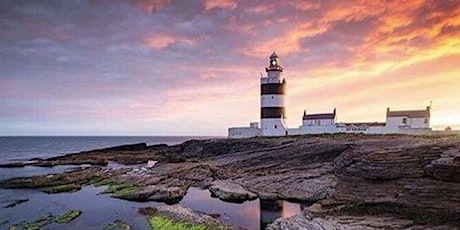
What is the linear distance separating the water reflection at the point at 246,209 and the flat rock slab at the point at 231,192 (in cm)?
52

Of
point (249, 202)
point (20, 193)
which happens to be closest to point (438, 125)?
point (249, 202)

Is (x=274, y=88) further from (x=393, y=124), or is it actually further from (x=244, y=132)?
(x=393, y=124)

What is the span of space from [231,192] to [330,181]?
7.28m

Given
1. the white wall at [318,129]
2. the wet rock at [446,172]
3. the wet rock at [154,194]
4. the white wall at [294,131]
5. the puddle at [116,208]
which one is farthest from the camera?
the white wall at [294,131]

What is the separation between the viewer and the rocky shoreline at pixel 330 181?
640 inches

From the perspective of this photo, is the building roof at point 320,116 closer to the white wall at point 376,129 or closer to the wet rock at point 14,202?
the white wall at point 376,129

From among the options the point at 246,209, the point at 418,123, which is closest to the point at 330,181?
the point at 246,209

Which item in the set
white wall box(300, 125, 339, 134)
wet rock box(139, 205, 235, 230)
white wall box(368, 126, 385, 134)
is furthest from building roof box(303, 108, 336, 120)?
wet rock box(139, 205, 235, 230)

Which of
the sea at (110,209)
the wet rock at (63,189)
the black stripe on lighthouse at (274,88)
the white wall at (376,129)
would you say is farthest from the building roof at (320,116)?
the wet rock at (63,189)

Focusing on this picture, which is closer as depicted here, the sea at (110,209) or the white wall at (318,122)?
the sea at (110,209)

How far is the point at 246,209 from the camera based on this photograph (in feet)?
73.7

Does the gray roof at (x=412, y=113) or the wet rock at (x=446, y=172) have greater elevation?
the gray roof at (x=412, y=113)

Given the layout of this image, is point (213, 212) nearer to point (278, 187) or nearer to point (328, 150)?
point (278, 187)

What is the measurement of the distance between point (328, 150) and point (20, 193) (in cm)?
2661
